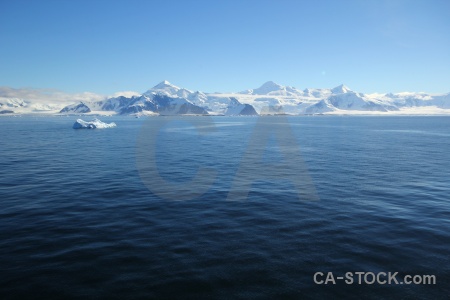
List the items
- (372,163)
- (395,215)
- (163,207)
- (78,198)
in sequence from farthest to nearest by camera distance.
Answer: (372,163), (78,198), (163,207), (395,215)

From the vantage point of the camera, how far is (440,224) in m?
20.7

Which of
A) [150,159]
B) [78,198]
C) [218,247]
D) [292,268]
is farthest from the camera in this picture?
[150,159]

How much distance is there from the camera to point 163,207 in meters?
24.7

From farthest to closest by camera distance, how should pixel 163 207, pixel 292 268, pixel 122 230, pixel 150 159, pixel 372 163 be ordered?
pixel 150 159, pixel 372 163, pixel 163 207, pixel 122 230, pixel 292 268

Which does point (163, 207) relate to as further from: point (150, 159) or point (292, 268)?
point (150, 159)

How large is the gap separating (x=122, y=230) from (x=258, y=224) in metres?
9.56

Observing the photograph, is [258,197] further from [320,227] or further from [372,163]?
[372,163]

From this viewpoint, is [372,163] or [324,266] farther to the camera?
[372,163]

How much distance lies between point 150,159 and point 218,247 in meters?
36.8

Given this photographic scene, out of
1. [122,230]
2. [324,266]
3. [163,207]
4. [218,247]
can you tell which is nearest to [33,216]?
[122,230]

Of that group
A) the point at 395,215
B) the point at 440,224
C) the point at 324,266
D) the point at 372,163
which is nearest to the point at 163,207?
the point at 324,266

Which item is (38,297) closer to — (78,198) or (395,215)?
(78,198)

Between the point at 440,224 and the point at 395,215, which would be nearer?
the point at 440,224

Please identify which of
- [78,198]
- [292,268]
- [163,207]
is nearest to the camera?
[292,268]
